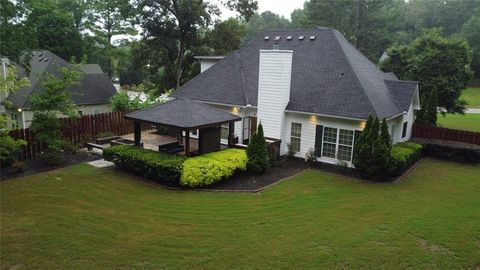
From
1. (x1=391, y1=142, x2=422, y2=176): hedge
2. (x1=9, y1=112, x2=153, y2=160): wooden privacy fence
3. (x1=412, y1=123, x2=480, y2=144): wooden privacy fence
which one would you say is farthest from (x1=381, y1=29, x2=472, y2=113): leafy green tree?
(x1=9, y1=112, x2=153, y2=160): wooden privacy fence

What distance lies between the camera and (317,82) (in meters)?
18.1

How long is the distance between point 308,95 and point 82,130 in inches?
466

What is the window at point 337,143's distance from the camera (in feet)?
53.4

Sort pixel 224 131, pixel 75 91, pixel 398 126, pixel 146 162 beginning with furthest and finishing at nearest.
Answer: pixel 75 91 → pixel 224 131 → pixel 398 126 → pixel 146 162

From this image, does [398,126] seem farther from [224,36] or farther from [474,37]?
[474,37]

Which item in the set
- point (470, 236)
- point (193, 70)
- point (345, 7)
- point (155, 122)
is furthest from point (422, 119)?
point (345, 7)

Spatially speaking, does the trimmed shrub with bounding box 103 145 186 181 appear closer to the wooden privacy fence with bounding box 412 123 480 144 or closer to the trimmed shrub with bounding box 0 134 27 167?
the trimmed shrub with bounding box 0 134 27 167

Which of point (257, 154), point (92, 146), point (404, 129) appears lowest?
point (92, 146)

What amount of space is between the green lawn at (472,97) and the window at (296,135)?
112ft

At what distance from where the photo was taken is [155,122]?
47.7 feet

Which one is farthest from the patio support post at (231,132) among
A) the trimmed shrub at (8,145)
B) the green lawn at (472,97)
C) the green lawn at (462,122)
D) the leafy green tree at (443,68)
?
the green lawn at (472,97)

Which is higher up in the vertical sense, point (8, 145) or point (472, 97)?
point (472, 97)

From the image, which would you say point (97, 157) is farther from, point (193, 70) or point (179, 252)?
point (193, 70)

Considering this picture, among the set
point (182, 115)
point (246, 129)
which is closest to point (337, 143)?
point (246, 129)
